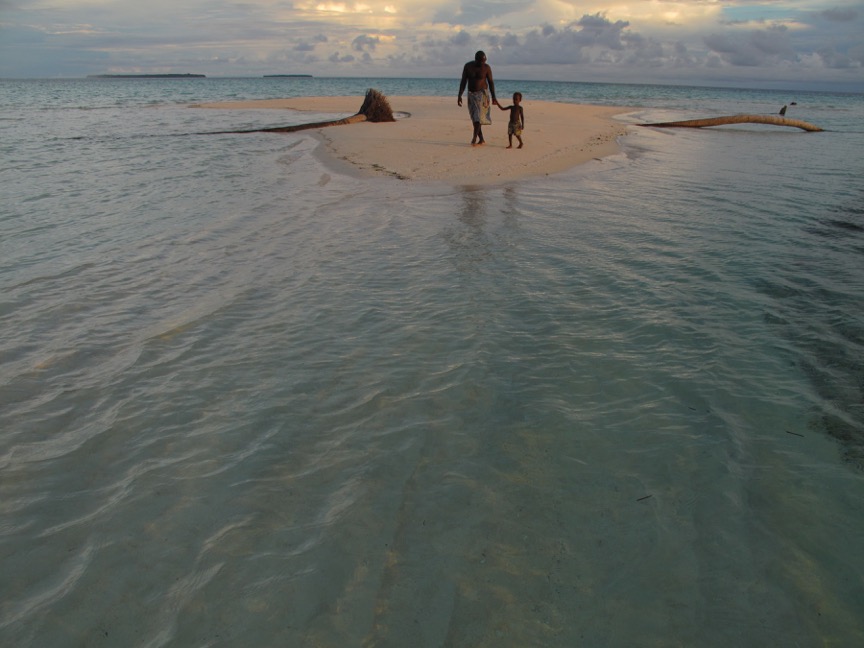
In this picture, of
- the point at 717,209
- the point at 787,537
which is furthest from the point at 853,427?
the point at 717,209

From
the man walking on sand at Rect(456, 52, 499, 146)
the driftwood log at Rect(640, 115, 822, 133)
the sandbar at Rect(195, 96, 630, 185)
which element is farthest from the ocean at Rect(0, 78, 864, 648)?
the driftwood log at Rect(640, 115, 822, 133)

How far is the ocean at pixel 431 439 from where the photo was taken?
6.77 feet

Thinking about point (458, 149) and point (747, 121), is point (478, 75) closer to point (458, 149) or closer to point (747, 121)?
point (458, 149)

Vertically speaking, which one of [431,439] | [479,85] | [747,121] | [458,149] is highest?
[479,85]

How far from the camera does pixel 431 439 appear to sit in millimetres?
3031

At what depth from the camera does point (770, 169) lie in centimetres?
1257

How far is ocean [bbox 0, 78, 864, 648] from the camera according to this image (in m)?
2.06

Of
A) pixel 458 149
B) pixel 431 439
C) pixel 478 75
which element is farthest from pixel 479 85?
pixel 431 439

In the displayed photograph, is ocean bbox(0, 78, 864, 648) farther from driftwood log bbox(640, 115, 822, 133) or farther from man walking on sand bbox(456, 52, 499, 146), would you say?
driftwood log bbox(640, 115, 822, 133)

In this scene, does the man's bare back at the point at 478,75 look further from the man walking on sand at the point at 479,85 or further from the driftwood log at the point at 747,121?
the driftwood log at the point at 747,121

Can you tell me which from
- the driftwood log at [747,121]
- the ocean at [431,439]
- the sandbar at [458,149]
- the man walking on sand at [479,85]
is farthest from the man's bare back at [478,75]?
the driftwood log at [747,121]

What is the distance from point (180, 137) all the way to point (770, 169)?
15767mm

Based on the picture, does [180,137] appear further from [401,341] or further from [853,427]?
[853,427]

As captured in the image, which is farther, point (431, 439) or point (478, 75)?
point (478, 75)
